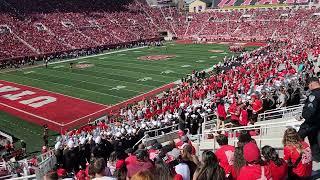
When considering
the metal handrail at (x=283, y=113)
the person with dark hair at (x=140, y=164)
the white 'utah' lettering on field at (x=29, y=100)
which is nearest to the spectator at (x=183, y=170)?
the person with dark hair at (x=140, y=164)

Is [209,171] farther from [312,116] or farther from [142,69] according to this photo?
[142,69]

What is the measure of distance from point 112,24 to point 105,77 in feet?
90.3

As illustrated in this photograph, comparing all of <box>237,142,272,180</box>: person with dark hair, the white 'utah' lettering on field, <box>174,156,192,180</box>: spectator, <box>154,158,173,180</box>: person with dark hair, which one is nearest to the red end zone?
the white 'utah' lettering on field

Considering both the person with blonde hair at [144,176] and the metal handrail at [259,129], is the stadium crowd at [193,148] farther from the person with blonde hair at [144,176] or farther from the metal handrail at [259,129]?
the metal handrail at [259,129]

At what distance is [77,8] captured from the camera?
54250 millimetres

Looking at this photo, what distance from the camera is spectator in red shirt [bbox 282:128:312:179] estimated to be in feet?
15.0

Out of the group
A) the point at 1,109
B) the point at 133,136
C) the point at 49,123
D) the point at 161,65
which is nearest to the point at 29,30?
the point at 161,65

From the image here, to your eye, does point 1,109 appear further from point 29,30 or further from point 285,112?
point 29,30

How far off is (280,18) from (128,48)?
82.7ft

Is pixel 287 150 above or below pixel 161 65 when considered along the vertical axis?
above

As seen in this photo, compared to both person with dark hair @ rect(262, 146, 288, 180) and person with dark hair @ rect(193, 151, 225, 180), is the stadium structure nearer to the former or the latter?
person with dark hair @ rect(262, 146, 288, 180)

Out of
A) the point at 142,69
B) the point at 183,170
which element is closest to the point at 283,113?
the point at 183,170

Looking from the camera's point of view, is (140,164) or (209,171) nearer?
(209,171)

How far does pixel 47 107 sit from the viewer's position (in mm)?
20781
